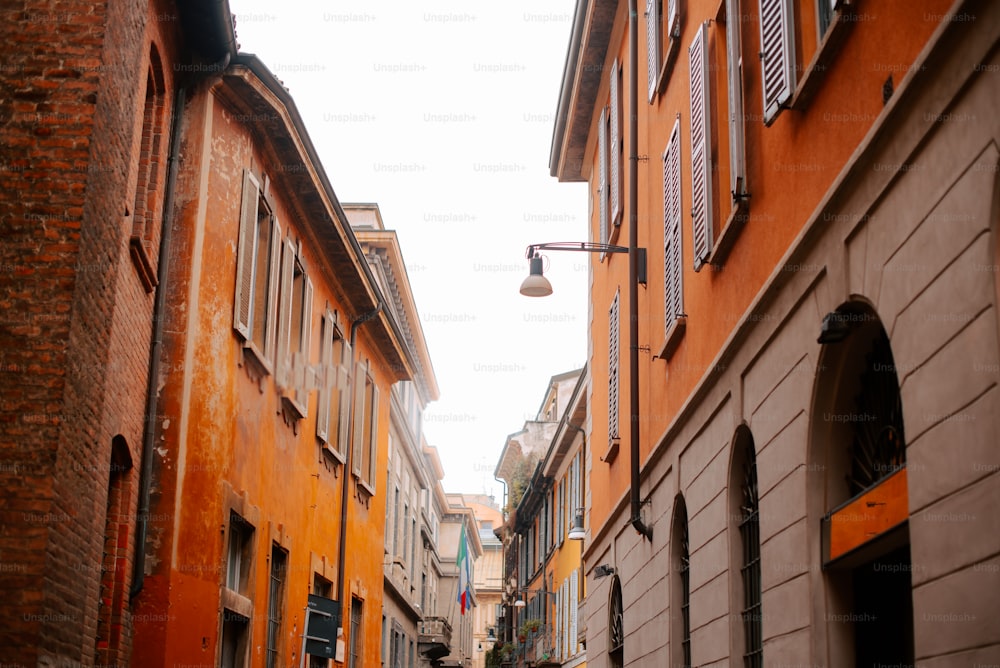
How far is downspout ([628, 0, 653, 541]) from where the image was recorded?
1387 centimetres

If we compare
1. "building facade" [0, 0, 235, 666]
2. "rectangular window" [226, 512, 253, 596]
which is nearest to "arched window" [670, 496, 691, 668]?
"rectangular window" [226, 512, 253, 596]

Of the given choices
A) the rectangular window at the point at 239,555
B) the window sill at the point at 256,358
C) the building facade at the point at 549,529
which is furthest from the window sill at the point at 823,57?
the building facade at the point at 549,529

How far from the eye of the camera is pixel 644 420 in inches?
579

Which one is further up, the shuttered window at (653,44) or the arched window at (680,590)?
the shuttered window at (653,44)

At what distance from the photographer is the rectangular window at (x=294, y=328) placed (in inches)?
642

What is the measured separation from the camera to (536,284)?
14766 mm

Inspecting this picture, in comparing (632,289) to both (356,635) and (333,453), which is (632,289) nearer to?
(333,453)

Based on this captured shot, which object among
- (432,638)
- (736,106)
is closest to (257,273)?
(736,106)

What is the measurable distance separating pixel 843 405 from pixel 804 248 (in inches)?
41.6

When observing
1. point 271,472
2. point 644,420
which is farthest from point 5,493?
point 644,420

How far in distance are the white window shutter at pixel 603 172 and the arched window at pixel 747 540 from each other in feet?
29.5

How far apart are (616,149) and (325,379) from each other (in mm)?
6070

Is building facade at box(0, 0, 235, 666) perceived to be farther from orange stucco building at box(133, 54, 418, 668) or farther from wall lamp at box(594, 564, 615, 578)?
wall lamp at box(594, 564, 615, 578)

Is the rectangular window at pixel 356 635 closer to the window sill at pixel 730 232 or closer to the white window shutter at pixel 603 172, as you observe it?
the white window shutter at pixel 603 172
